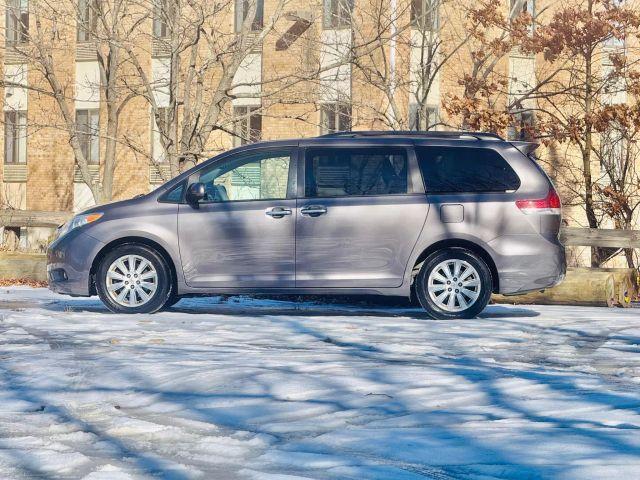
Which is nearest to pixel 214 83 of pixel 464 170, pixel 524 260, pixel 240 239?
pixel 240 239

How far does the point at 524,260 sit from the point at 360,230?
1.65 metres

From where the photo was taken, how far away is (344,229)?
1200 centimetres

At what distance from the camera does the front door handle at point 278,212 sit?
1204 centimetres

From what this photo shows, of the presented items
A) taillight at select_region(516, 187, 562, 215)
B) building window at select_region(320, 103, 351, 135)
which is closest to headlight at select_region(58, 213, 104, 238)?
taillight at select_region(516, 187, 562, 215)

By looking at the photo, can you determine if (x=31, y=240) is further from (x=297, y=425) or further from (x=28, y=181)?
(x=297, y=425)

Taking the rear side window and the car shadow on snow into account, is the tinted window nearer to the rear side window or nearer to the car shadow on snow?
the rear side window

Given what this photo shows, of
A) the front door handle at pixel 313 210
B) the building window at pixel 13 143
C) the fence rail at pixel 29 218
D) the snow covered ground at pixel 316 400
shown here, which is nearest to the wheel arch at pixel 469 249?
the snow covered ground at pixel 316 400

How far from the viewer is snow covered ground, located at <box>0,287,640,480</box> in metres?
5.35

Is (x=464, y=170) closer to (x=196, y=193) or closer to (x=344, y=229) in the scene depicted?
(x=344, y=229)

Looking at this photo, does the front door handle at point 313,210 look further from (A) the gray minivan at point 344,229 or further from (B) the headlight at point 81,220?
(B) the headlight at point 81,220

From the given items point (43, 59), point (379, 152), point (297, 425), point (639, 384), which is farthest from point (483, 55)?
point (297, 425)

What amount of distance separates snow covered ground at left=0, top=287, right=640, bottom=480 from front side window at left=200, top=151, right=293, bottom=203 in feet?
4.81

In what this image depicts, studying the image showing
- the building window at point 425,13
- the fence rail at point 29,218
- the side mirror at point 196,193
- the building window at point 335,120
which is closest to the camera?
the side mirror at point 196,193

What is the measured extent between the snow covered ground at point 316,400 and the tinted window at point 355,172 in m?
1.51
